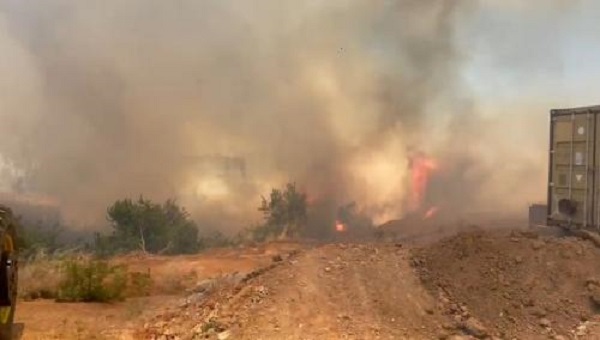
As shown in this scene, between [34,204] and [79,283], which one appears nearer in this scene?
[79,283]

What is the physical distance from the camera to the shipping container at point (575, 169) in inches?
477

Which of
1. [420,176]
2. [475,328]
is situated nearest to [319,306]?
[475,328]

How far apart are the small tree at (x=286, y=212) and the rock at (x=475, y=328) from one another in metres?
19.3

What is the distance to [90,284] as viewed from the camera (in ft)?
41.0

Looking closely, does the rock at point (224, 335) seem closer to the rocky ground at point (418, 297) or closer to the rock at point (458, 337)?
the rocky ground at point (418, 297)

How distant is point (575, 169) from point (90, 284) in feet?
31.7

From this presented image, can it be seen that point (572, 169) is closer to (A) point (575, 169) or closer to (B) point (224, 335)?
(A) point (575, 169)

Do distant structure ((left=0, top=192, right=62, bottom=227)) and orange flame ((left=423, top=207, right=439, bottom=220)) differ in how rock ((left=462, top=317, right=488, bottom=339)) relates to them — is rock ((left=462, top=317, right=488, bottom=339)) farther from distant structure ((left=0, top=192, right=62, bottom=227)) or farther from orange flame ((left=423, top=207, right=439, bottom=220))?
distant structure ((left=0, top=192, right=62, bottom=227))

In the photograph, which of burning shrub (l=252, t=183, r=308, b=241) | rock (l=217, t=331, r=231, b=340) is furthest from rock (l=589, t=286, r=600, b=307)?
burning shrub (l=252, t=183, r=308, b=241)

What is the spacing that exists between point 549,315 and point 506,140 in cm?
2977

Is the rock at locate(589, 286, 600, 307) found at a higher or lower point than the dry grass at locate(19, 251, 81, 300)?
higher

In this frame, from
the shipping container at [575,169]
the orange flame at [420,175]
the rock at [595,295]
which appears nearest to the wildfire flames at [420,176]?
the orange flame at [420,175]

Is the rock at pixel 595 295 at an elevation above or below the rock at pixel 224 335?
above

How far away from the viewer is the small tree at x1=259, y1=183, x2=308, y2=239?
93.2 ft
